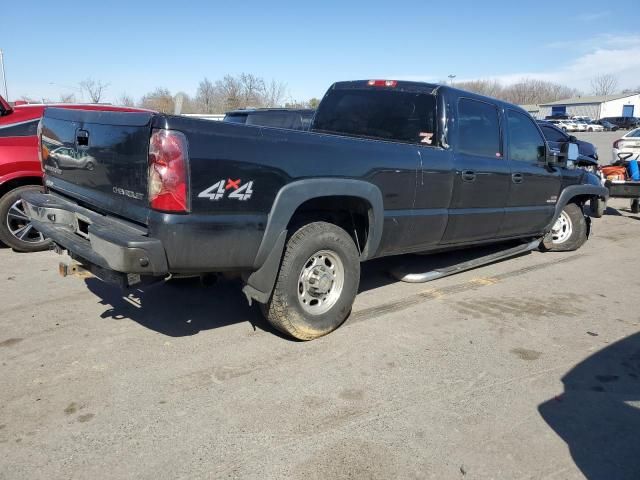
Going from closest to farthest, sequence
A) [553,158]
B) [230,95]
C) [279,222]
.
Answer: [279,222]
[553,158]
[230,95]

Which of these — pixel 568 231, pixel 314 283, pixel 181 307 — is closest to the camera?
pixel 314 283

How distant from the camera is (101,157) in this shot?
3.56 m

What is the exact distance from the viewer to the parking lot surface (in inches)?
105

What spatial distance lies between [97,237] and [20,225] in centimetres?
402

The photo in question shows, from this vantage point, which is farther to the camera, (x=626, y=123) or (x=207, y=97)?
(x=626, y=123)

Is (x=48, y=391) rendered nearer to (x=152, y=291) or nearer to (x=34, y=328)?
(x=34, y=328)

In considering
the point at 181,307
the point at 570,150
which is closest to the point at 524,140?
the point at 570,150

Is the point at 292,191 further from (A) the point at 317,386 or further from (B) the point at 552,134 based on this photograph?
(B) the point at 552,134

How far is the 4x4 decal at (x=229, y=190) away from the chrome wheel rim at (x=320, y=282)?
0.80 metres

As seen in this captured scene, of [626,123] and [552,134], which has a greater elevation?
[626,123]

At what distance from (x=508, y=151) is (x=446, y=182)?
134 cm

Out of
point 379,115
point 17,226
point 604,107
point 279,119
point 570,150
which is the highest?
point 604,107

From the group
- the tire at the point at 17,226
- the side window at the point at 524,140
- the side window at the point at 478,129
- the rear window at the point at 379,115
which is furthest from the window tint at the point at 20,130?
the side window at the point at 524,140

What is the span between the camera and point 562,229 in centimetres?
759
